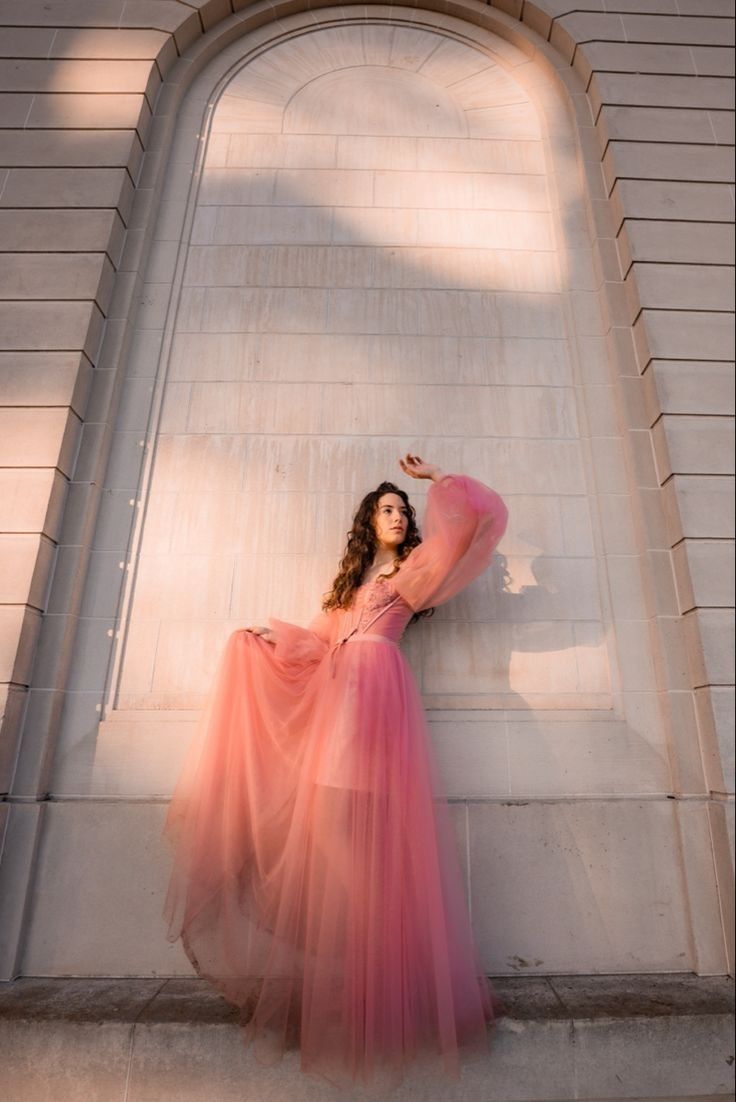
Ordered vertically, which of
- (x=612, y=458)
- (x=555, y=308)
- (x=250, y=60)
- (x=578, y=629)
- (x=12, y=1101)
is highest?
(x=250, y=60)

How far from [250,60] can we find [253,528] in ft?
13.5

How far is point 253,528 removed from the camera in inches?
150

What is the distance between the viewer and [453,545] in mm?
3115

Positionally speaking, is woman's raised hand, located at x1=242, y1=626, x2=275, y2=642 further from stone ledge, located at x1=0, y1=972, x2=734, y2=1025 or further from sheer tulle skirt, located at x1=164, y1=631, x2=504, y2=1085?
stone ledge, located at x1=0, y1=972, x2=734, y2=1025

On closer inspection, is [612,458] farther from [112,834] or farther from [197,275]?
[112,834]

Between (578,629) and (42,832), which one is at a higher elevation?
(578,629)

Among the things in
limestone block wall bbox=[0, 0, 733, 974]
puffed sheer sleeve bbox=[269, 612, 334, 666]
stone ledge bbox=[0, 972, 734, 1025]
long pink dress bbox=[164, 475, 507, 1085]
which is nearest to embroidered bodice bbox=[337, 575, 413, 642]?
long pink dress bbox=[164, 475, 507, 1085]

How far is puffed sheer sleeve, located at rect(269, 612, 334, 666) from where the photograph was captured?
325cm

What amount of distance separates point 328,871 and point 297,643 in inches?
42.1

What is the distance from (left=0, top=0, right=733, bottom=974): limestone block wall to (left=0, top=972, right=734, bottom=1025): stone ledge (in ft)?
0.75

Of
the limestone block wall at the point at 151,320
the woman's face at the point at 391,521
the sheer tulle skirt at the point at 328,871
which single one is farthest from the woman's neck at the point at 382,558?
the limestone block wall at the point at 151,320

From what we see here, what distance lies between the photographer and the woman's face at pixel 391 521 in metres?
3.41

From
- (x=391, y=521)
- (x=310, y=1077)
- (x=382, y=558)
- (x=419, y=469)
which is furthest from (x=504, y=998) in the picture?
(x=419, y=469)

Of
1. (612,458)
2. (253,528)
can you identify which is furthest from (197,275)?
(612,458)
